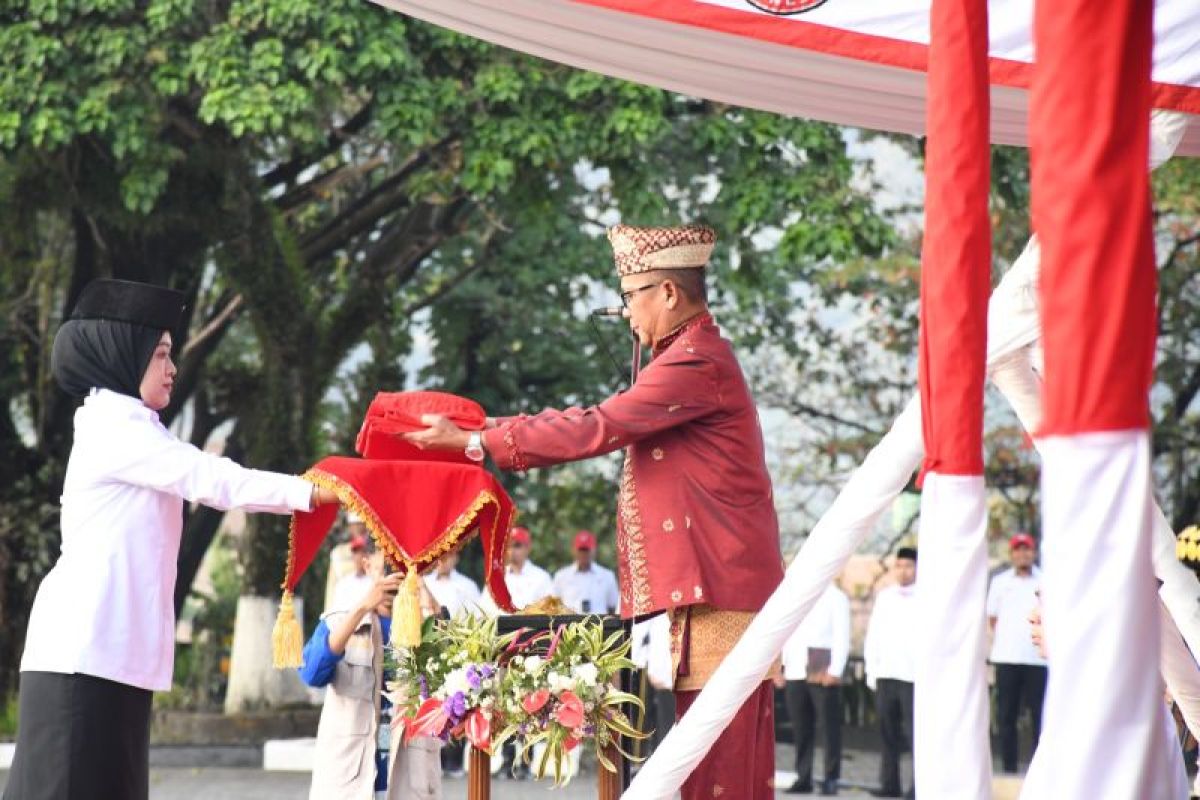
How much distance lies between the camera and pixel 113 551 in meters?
6.08

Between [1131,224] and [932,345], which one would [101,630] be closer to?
[932,345]

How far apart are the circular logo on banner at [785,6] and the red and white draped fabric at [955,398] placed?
1887 mm

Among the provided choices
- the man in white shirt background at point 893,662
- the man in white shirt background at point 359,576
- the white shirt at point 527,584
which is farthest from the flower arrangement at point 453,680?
the white shirt at point 527,584

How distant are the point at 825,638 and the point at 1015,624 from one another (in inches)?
65.6

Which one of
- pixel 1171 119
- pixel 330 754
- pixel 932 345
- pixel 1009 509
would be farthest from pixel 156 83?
pixel 1009 509

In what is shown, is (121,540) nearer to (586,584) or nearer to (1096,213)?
(1096,213)

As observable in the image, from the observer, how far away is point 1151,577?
3.20m

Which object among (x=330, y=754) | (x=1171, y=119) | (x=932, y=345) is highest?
(x=1171, y=119)

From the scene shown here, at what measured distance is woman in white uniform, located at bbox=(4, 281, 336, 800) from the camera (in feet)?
19.6

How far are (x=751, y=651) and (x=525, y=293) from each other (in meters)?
17.2

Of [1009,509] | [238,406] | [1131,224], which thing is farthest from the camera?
[1009,509]

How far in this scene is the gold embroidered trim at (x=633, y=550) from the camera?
584cm

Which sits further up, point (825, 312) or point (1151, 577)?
point (825, 312)

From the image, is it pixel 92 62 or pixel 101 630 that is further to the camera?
pixel 92 62
